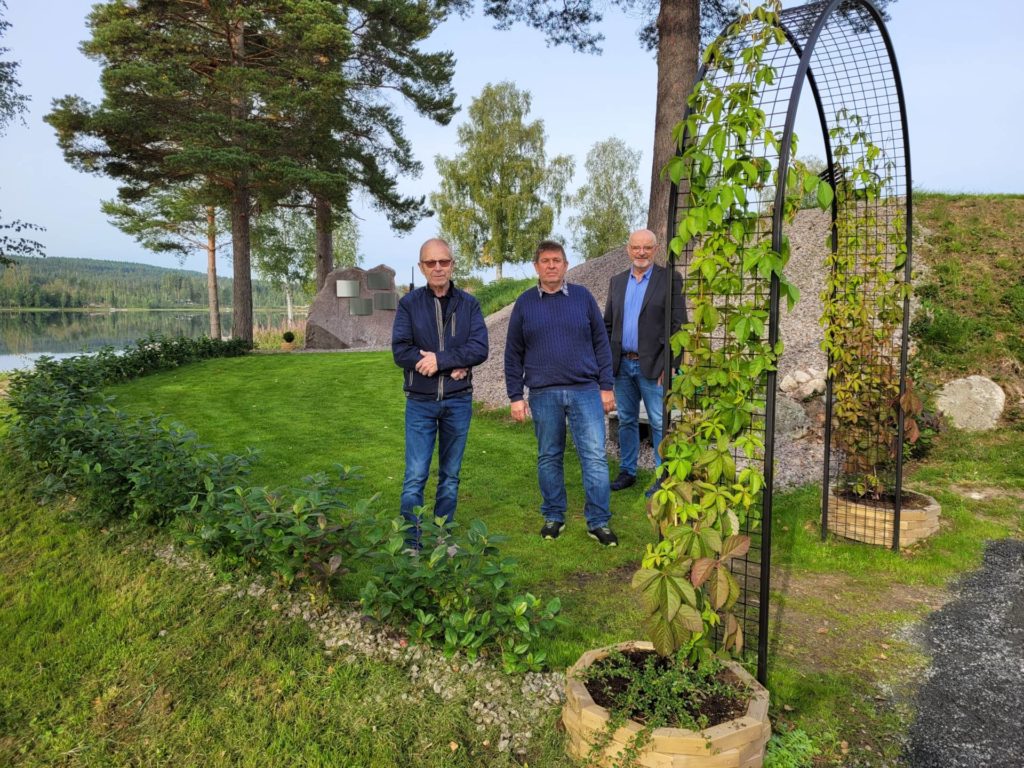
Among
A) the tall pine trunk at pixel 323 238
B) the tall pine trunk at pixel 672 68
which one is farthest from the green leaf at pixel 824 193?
the tall pine trunk at pixel 323 238

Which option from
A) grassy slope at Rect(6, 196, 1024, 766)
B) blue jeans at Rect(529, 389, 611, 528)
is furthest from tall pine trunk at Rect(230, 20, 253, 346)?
blue jeans at Rect(529, 389, 611, 528)

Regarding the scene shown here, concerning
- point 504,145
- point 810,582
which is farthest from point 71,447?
point 504,145

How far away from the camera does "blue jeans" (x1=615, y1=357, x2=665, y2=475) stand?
4.93m

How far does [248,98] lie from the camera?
15320mm

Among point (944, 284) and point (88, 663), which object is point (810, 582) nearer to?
point (88, 663)

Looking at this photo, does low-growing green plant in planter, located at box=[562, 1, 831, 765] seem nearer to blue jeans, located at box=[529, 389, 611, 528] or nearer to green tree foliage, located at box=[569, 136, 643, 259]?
blue jeans, located at box=[529, 389, 611, 528]

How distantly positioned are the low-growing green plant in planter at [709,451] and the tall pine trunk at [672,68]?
21.4 feet

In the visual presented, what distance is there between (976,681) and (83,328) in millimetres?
50121

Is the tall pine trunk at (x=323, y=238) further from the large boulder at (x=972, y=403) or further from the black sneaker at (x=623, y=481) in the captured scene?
the large boulder at (x=972, y=403)

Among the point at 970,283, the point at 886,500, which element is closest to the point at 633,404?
the point at 886,500

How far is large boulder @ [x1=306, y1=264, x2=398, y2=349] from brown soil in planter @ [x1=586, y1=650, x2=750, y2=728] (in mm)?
15323

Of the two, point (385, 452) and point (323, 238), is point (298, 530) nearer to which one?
point (385, 452)

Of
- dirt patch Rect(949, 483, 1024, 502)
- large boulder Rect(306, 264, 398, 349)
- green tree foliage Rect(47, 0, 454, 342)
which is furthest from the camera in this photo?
large boulder Rect(306, 264, 398, 349)

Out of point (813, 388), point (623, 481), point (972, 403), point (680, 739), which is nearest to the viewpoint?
point (680, 739)
